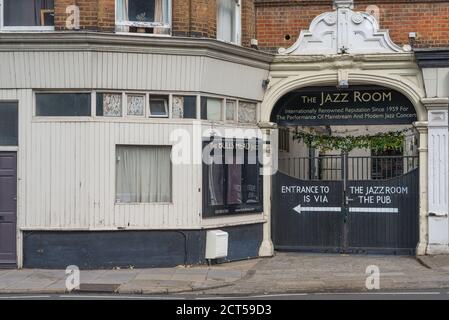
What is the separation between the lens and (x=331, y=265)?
14641 millimetres

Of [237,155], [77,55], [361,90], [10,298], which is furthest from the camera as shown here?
[361,90]

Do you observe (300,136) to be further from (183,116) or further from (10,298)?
(10,298)

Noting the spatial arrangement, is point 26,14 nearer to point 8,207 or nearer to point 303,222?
point 8,207

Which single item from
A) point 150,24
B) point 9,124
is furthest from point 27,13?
point 150,24

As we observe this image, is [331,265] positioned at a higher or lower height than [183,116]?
lower

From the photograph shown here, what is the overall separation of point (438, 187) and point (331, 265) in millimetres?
3089

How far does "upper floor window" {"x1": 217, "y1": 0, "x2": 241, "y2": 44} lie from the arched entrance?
197 cm

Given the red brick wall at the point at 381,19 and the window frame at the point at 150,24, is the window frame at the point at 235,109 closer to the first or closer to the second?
the red brick wall at the point at 381,19

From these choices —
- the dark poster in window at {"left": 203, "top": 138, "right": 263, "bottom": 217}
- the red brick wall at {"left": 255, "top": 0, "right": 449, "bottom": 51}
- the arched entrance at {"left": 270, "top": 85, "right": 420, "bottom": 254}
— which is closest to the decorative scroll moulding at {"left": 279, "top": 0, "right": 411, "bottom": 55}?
the red brick wall at {"left": 255, "top": 0, "right": 449, "bottom": 51}

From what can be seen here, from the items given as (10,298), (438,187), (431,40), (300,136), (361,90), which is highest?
(431,40)

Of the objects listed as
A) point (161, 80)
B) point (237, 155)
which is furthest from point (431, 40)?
point (161, 80)

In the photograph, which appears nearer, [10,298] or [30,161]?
[10,298]

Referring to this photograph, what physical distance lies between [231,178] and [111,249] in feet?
9.88

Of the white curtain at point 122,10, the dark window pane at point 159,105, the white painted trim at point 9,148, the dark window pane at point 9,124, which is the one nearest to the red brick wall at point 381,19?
the dark window pane at point 159,105
